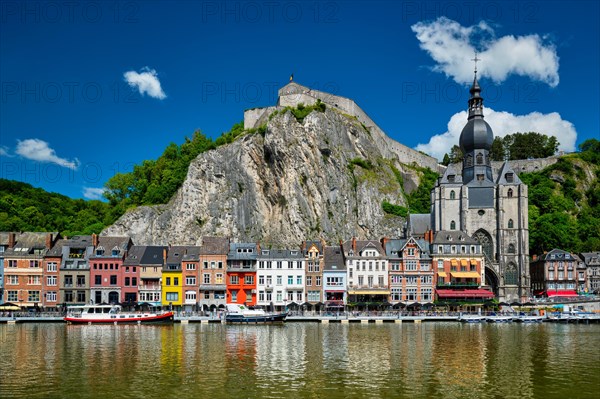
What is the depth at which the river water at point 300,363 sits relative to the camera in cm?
2655

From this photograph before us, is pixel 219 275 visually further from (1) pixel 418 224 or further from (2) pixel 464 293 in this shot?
(1) pixel 418 224

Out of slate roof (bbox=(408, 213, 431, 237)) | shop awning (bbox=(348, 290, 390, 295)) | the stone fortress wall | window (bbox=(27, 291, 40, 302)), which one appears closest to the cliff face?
slate roof (bbox=(408, 213, 431, 237))

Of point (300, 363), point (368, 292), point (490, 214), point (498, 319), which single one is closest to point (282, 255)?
point (368, 292)

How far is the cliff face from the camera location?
9200 cm

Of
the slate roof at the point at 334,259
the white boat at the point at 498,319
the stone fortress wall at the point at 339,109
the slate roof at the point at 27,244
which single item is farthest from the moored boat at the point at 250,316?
the stone fortress wall at the point at 339,109

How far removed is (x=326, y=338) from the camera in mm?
45594

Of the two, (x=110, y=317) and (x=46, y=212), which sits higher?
(x=46, y=212)

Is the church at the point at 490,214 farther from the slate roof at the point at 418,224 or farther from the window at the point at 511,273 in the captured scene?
the slate roof at the point at 418,224

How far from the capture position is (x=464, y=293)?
6962cm

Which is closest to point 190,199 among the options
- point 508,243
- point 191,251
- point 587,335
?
point 191,251

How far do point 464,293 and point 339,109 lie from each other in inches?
2012

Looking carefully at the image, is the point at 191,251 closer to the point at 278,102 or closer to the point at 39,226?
the point at 39,226

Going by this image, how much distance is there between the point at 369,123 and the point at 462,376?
90460mm

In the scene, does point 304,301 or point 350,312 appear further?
point 304,301
